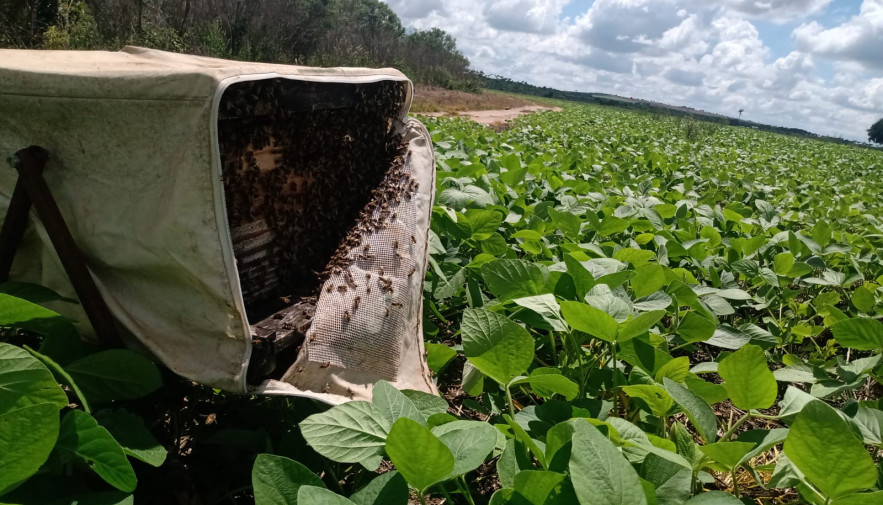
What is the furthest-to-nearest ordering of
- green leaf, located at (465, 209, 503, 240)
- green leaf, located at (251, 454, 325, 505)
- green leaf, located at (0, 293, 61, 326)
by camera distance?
green leaf, located at (465, 209, 503, 240) < green leaf, located at (0, 293, 61, 326) < green leaf, located at (251, 454, 325, 505)

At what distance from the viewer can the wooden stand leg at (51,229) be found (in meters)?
1.25

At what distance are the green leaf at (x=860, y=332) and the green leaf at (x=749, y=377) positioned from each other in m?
0.48

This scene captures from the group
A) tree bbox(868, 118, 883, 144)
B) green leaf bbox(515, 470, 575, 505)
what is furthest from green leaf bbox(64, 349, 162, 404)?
tree bbox(868, 118, 883, 144)

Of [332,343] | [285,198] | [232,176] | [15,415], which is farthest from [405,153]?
[15,415]

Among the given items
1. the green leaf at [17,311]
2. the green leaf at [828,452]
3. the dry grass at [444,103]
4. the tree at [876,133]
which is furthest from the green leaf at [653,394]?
the tree at [876,133]

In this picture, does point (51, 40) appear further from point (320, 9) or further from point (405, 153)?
point (320, 9)

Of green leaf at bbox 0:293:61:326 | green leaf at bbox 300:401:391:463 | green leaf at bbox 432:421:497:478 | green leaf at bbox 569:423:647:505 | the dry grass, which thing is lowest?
green leaf at bbox 300:401:391:463

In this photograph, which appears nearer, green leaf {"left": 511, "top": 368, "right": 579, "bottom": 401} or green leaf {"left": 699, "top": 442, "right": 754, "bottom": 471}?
green leaf {"left": 699, "top": 442, "right": 754, "bottom": 471}

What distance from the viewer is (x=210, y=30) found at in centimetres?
1808

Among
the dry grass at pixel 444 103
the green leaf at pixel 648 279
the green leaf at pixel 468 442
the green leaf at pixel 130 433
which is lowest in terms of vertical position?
the green leaf at pixel 130 433

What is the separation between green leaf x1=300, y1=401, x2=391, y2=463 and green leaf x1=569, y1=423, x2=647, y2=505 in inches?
14.7

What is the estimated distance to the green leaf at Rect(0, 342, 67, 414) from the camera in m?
0.93

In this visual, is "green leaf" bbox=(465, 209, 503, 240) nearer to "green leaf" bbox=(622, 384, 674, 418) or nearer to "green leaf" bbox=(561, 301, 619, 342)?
"green leaf" bbox=(561, 301, 619, 342)

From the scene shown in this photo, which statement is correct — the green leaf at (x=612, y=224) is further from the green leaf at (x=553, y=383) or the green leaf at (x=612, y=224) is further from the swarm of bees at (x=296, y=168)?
the green leaf at (x=553, y=383)
